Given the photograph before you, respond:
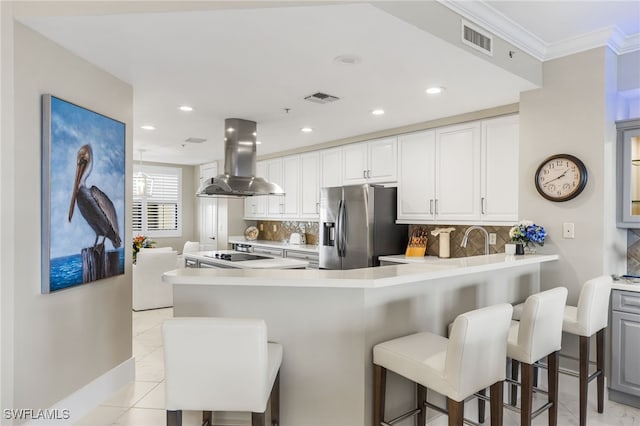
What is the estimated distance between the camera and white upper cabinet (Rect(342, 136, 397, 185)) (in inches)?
187

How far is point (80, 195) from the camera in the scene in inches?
Result: 102

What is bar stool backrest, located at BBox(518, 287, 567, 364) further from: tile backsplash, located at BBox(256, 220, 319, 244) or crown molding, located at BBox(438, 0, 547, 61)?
tile backsplash, located at BBox(256, 220, 319, 244)

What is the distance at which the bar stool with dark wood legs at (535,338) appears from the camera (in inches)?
86.9

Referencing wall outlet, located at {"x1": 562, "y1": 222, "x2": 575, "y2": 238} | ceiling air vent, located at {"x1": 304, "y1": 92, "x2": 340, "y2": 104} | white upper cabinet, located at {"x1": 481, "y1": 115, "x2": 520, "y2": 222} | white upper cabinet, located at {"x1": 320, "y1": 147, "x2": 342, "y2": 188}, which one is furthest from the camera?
white upper cabinet, located at {"x1": 320, "y1": 147, "x2": 342, "y2": 188}

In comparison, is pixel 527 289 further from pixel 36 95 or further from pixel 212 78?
pixel 36 95

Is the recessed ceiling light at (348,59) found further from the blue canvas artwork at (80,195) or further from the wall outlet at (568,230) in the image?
the wall outlet at (568,230)

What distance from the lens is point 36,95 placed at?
228cm

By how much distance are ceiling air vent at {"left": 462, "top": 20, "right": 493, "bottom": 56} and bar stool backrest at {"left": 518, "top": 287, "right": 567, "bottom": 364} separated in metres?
1.60

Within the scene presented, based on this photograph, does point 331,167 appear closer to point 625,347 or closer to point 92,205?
point 92,205

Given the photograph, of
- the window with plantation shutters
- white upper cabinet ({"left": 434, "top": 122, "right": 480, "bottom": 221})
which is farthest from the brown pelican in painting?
the window with plantation shutters

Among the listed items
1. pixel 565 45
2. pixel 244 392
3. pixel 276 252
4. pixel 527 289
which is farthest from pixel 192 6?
pixel 276 252

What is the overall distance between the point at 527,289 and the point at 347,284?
200cm

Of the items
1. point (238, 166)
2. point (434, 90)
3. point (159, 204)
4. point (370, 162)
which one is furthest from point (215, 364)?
point (159, 204)

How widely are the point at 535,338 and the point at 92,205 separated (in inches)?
113
